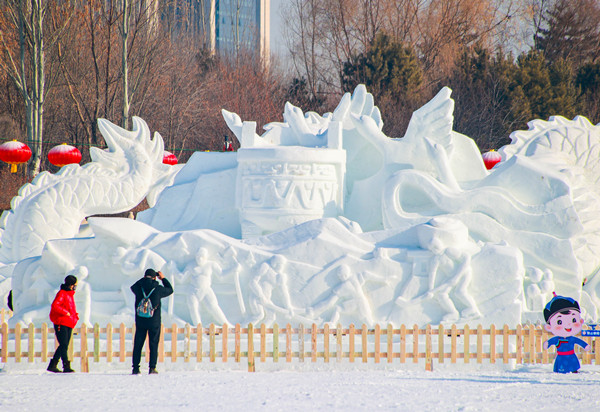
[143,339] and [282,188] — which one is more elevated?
[282,188]

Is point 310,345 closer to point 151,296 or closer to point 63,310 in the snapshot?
point 151,296

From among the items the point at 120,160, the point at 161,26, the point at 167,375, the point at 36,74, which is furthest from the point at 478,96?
the point at 167,375

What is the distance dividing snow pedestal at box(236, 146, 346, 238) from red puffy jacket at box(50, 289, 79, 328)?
2.66 metres

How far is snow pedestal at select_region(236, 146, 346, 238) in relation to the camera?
8555 millimetres

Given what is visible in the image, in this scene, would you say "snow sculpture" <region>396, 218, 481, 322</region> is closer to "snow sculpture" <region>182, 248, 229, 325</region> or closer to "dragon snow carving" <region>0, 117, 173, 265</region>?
"snow sculpture" <region>182, 248, 229, 325</region>

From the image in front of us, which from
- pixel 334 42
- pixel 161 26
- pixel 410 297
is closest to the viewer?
pixel 410 297

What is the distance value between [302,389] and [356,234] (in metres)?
2.50

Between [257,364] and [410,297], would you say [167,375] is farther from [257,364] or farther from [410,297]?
[410,297]

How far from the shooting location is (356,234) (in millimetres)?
7684

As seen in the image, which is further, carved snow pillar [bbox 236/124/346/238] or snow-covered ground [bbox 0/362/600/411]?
carved snow pillar [bbox 236/124/346/238]

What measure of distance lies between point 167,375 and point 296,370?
1247mm

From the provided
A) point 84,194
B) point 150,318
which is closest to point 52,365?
point 150,318

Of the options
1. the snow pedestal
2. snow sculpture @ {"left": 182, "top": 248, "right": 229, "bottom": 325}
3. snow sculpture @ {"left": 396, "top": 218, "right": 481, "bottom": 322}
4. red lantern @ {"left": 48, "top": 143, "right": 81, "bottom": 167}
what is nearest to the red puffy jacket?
snow sculpture @ {"left": 182, "top": 248, "right": 229, "bottom": 325}

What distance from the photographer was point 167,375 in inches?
246
